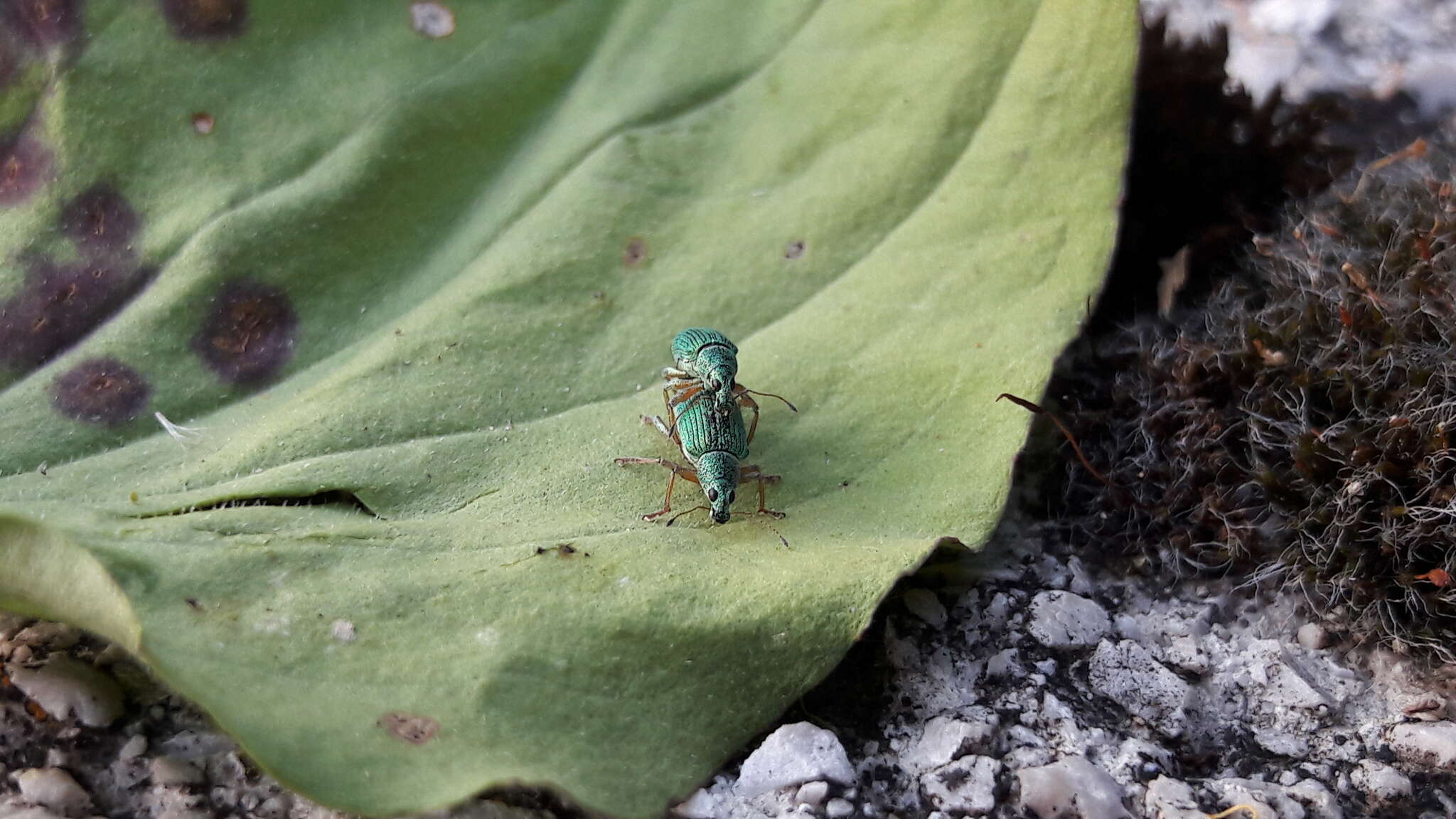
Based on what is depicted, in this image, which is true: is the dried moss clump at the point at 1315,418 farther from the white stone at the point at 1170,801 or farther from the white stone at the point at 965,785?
the white stone at the point at 965,785

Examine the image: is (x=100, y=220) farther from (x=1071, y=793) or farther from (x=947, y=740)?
(x=1071, y=793)

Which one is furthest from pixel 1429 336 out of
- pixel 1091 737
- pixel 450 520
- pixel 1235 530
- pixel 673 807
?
pixel 450 520

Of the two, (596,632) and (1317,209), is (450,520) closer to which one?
(596,632)

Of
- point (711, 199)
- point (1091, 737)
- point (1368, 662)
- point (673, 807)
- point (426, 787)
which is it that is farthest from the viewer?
point (711, 199)

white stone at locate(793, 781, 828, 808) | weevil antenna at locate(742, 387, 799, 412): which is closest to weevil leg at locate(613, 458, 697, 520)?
weevil antenna at locate(742, 387, 799, 412)

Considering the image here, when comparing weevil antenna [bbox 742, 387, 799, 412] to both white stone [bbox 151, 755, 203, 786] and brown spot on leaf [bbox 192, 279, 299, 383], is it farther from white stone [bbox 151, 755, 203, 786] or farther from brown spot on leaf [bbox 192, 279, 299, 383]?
white stone [bbox 151, 755, 203, 786]

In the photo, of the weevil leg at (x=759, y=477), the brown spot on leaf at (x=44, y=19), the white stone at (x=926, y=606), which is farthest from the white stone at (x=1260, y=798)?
the brown spot on leaf at (x=44, y=19)
